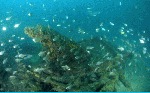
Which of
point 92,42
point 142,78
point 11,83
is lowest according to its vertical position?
point 142,78

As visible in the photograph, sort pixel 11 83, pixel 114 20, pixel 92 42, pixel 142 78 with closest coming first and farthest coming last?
pixel 11 83 → pixel 92 42 → pixel 142 78 → pixel 114 20

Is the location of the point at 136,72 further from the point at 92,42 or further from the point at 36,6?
the point at 36,6

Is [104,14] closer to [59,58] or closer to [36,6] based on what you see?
[36,6]

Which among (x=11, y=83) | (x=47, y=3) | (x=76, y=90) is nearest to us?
(x=76, y=90)

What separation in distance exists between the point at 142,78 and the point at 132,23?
31.3m

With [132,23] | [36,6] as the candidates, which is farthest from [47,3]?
[132,23]

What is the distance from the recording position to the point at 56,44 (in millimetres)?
9094

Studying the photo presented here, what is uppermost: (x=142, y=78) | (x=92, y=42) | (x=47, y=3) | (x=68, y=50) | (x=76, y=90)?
(x=68, y=50)

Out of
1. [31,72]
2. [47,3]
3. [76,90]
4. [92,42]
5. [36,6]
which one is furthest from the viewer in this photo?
[47,3]

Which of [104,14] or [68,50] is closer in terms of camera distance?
[68,50]

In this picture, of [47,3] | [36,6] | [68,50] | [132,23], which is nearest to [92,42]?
[68,50]

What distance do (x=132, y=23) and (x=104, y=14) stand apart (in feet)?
79.2

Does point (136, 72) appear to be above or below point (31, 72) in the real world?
below

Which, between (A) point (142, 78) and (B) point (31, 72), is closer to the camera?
(B) point (31, 72)
